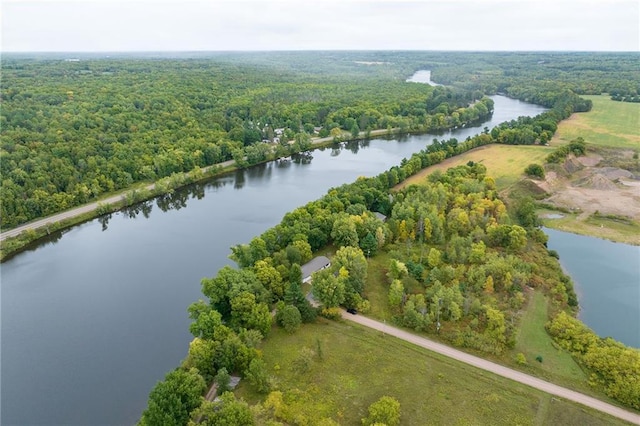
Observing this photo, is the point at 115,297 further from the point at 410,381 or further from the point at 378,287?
the point at 410,381

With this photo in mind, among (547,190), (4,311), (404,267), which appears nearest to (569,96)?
(547,190)

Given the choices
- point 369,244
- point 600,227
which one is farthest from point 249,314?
point 600,227

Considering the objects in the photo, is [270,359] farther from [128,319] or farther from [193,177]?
[193,177]

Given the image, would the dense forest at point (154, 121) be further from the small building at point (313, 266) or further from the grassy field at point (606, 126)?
the small building at point (313, 266)

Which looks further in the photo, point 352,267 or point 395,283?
point 352,267

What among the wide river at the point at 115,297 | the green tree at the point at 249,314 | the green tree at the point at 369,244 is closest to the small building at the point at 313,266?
the green tree at the point at 369,244

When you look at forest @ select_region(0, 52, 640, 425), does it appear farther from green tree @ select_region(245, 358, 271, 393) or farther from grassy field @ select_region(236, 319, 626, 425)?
grassy field @ select_region(236, 319, 626, 425)
